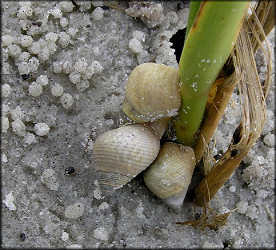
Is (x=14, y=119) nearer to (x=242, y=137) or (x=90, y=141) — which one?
(x=90, y=141)

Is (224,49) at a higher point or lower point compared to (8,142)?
higher

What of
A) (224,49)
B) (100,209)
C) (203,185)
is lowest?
(100,209)

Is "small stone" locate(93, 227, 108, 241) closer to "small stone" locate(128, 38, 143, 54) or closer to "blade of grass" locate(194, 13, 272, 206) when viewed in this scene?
"blade of grass" locate(194, 13, 272, 206)

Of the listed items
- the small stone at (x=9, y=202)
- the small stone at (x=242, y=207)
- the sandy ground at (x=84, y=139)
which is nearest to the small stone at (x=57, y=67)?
the sandy ground at (x=84, y=139)

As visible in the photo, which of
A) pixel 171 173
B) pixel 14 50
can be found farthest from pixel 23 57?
pixel 171 173

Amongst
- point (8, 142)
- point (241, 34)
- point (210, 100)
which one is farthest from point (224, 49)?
point (8, 142)

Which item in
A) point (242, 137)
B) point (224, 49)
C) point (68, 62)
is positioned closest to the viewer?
point (224, 49)
